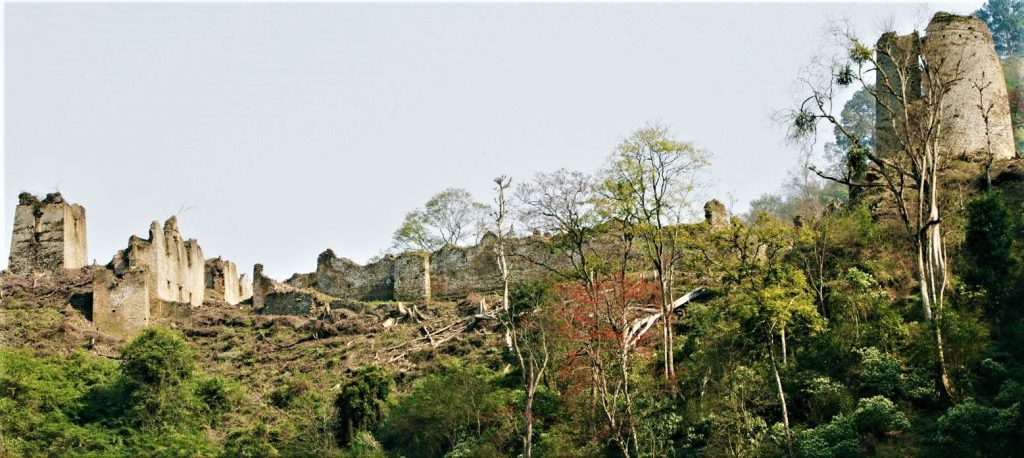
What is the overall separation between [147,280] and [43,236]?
663 cm

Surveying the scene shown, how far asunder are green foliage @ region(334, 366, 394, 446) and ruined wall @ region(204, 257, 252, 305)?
2188 centimetres

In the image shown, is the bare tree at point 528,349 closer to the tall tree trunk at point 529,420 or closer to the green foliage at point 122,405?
the tall tree trunk at point 529,420

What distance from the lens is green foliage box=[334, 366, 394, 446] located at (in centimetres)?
3525

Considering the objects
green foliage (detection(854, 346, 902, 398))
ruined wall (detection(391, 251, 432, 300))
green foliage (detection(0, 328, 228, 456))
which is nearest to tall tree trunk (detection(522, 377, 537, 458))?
green foliage (detection(854, 346, 902, 398))

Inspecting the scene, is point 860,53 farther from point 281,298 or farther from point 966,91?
point 281,298

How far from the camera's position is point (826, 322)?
31.6 metres

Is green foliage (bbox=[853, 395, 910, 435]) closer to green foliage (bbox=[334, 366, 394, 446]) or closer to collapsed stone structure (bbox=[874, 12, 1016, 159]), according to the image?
green foliage (bbox=[334, 366, 394, 446])

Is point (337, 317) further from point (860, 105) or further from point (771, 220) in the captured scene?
point (860, 105)

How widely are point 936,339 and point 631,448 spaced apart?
6968mm

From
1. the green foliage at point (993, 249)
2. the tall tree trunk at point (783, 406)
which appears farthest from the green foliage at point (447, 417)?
the green foliage at point (993, 249)

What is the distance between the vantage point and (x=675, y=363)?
33.6 metres

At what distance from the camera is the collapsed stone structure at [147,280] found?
1912 inches

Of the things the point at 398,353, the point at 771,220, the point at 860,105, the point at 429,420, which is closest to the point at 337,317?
the point at 398,353

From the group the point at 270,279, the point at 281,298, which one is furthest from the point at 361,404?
the point at 270,279
